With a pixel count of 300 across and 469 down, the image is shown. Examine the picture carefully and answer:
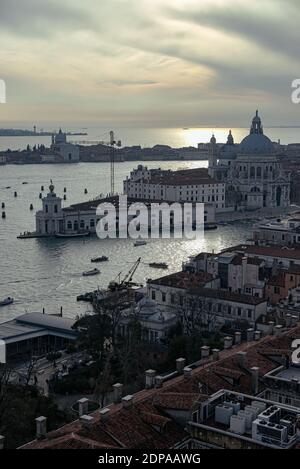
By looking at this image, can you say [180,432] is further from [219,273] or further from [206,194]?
[206,194]

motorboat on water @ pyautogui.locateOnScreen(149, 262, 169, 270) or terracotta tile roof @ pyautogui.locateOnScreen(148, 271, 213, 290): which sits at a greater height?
terracotta tile roof @ pyautogui.locateOnScreen(148, 271, 213, 290)

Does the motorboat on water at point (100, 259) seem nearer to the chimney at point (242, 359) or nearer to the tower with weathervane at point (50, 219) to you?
the tower with weathervane at point (50, 219)

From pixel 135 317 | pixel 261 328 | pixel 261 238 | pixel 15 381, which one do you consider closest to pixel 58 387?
pixel 15 381

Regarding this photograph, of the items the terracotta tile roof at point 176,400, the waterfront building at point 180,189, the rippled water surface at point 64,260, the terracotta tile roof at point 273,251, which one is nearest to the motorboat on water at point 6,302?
the rippled water surface at point 64,260

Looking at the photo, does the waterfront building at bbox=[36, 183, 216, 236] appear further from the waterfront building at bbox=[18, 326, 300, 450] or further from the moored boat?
the waterfront building at bbox=[18, 326, 300, 450]
